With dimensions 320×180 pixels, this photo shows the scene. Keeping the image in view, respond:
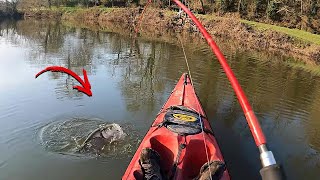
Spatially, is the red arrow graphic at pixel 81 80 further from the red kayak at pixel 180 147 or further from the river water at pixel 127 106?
the red kayak at pixel 180 147

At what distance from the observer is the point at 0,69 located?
1697 centimetres

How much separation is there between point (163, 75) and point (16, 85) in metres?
6.93

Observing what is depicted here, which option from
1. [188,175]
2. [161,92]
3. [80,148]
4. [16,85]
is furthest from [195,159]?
[16,85]

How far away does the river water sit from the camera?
874cm

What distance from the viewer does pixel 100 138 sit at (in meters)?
9.34

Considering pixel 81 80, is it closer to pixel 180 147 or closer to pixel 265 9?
pixel 180 147

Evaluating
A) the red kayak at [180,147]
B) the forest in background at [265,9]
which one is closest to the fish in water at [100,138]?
the red kayak at [180,147]

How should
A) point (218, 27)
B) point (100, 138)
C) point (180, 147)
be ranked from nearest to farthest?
point (180, 147) < point (100, 138) < point (218, 27)

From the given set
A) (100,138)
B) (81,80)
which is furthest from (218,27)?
(100,138)

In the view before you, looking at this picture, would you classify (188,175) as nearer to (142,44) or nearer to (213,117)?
(213,117)

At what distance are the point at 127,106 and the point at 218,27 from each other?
25.1 meters

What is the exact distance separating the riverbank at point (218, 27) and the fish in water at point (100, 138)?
19007 millimetres

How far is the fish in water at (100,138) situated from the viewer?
8.98 meters

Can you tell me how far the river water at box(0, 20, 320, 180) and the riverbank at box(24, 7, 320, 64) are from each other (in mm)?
3936
